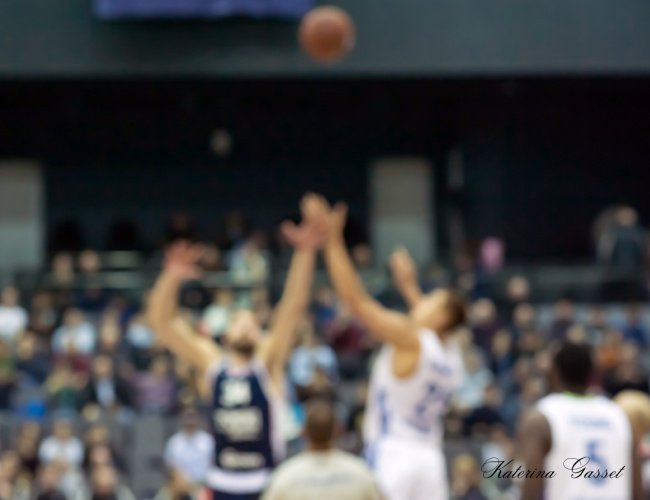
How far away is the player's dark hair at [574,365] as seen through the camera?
5.31 metres

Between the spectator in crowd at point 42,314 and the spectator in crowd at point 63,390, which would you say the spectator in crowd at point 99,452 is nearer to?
the spectator in crowd at point 63,390

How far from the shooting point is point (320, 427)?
5.43 metres

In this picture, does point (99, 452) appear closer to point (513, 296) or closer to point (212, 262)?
point (212, 262)

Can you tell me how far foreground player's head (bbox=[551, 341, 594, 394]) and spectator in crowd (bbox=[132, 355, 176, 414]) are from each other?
9.05 m

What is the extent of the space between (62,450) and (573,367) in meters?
8.44

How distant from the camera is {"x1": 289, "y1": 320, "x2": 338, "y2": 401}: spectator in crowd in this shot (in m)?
14.1

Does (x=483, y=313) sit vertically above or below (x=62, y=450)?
above

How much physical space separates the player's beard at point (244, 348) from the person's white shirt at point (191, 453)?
6214mm

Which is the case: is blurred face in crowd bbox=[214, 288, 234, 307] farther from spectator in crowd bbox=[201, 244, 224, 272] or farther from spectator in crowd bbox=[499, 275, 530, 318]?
spectator in crowd bbox=[499, 275, 530, 318]

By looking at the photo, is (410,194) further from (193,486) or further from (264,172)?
(193,486)

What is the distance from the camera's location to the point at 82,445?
13016mm

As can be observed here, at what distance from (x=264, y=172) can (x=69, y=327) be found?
770 cm

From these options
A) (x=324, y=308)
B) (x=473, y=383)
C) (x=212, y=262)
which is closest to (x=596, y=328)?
(x=473, y=383)

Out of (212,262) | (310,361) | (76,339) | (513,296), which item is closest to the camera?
(310,361)
